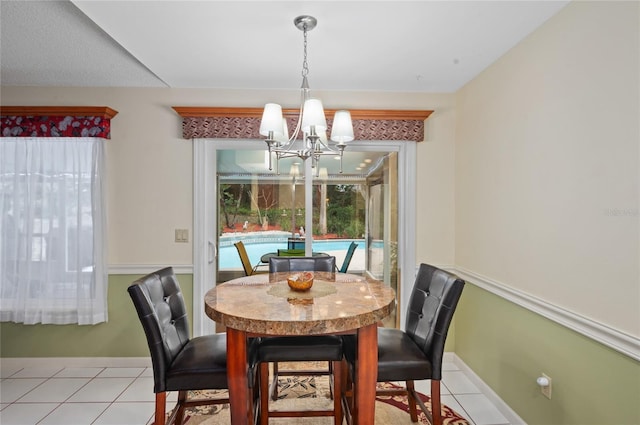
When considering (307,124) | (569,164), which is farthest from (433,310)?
(307,124)

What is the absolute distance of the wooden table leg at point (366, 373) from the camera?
63.2 inches

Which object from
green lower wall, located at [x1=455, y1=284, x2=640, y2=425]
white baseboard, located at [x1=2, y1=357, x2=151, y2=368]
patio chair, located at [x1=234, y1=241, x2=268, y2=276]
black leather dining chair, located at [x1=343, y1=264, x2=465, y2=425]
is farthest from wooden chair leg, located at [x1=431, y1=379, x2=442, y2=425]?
white baseboard, located at [x1=2, y1=357, x2=151, y2=368]

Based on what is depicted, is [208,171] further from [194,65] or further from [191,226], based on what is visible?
[194,65]

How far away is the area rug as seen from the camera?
2.19 meters

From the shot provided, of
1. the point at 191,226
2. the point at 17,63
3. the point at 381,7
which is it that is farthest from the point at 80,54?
the point at 381,7

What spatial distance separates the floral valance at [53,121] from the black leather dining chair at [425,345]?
264cm

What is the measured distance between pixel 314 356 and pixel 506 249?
141cm

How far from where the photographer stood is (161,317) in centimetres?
181

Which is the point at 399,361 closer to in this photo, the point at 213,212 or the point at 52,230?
the point at 213,212

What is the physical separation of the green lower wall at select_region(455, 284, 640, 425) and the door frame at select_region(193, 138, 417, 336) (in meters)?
0.58

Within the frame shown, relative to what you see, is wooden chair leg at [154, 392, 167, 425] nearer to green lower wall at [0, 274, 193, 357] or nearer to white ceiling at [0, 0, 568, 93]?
green lower wall at [0, 274, 193, 357]

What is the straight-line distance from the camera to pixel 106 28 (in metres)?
1.99

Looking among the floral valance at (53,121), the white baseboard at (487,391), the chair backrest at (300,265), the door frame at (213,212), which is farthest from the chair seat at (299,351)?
the floral valance at (53,121)

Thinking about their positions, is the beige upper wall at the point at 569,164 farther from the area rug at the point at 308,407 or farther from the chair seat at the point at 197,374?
the chair seat at the point at 197,374
